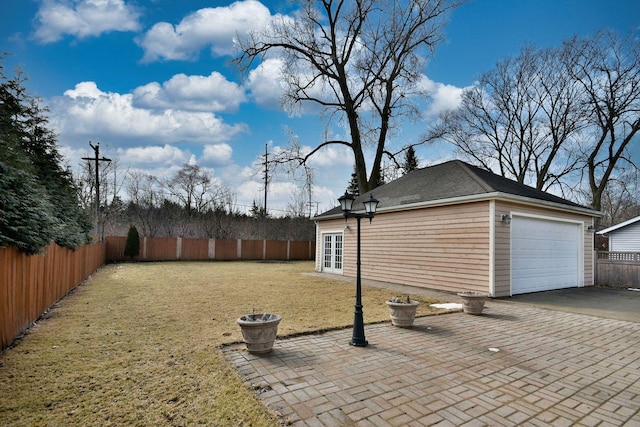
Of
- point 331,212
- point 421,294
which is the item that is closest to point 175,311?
point 421,294

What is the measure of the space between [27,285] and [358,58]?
18690 mm

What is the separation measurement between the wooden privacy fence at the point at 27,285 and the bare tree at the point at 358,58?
44.3ft

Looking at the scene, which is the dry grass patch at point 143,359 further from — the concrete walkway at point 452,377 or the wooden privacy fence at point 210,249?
the wooden privacy fence at point 210,249

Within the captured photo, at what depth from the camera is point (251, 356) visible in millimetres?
3912

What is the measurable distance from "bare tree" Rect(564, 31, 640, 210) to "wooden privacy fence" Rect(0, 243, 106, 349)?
24568mm

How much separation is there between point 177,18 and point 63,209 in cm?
637

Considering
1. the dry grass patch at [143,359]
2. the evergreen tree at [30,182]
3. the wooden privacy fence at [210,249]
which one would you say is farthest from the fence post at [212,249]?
the dry grass patch at [143,359]

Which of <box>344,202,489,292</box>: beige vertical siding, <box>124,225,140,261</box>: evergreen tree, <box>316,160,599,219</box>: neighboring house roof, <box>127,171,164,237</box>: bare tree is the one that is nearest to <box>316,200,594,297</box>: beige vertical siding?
<box>344,202,489,292</box>: beige vertical siding

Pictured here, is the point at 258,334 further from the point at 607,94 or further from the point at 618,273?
the point at 607,94

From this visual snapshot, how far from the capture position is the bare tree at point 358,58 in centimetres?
1806

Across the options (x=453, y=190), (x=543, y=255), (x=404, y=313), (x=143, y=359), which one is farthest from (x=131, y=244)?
(x=543, y=255)

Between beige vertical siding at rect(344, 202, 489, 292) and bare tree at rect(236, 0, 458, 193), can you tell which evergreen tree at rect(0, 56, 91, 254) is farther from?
bare tree at rect(236, 0, 458, 193)

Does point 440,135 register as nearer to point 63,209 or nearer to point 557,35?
point 557,35

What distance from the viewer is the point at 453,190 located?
9461 millimetres
